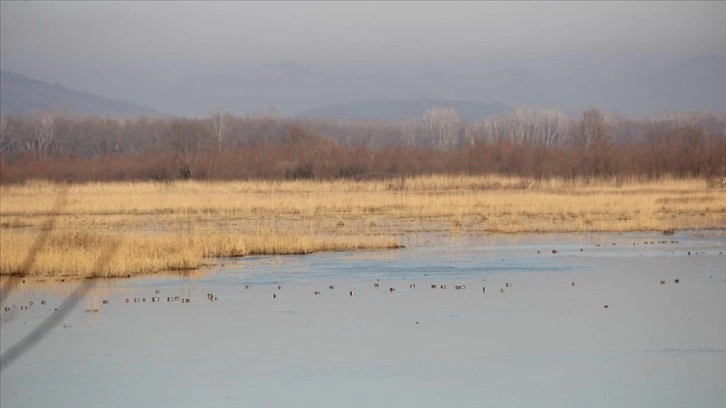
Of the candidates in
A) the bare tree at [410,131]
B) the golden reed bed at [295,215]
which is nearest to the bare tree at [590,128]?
the golden reed bed at [295,215]

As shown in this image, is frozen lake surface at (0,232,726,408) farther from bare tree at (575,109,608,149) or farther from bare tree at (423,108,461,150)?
bare tree at (423,108,461,150)

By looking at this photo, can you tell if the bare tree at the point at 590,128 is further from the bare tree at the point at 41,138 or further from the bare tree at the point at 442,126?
the bare tree at the point at 41,138

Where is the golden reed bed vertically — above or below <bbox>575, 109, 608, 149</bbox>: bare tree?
below

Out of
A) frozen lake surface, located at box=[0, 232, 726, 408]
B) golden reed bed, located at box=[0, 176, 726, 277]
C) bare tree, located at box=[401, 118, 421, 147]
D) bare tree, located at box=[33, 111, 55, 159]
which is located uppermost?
bare tree, located at box=[401, 118, 421, 147]

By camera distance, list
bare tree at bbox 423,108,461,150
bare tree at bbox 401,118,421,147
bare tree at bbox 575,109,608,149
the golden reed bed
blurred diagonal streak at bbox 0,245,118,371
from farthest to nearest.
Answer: bare tree at bbox 401,118,421,147, bare tree at bbox 423,108,461,150, bare tree at bbox 575,109,608,149, the golden reed bed, blurred diagonal streak at bbox 0,245,118,371

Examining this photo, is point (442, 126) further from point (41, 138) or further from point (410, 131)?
point (41, 138)

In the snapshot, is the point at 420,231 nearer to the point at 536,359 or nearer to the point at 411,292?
the point at 411,292

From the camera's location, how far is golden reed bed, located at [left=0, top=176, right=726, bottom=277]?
20.6m

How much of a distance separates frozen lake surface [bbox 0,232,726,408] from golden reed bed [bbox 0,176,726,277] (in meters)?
2.23

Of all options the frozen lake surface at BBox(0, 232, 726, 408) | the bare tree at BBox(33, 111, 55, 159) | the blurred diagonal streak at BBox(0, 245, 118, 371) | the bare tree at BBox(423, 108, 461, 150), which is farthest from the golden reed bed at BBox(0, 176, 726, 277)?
the bare tree at BBox(423, 108, 461, 150)

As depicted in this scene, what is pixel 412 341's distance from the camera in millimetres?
12000

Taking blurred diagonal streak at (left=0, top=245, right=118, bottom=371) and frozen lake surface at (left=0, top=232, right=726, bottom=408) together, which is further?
frozen lake surface at (left=0, top=232, right=726, bottom=408)

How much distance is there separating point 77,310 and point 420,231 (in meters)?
14.0

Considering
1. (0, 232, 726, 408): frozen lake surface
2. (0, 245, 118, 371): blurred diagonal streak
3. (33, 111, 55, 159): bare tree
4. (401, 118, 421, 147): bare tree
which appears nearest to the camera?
(0, 245, 118, 371): blurred diagonal streak
